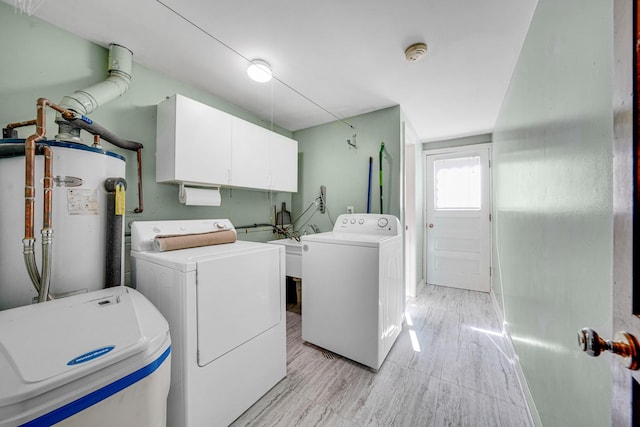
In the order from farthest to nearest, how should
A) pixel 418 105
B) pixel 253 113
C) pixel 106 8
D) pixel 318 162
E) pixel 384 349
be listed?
1. pixel 318 162
2. pixel 253 113
3. pixel 418 105
4. pixel 384 349
5. pixel 106 8

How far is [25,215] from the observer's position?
1.06 m

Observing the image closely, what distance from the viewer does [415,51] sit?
1.65 metres

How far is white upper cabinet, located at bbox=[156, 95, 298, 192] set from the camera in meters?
1.76

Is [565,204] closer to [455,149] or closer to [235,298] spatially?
[235,298]

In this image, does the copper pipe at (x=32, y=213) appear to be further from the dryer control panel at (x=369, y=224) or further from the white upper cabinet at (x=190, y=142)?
the dryer control panel at (x=369, y=224)

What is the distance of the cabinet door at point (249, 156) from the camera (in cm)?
216

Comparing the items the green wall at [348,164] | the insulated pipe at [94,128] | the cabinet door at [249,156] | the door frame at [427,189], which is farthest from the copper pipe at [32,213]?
the door frame at [427,189]

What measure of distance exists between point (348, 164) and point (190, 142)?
1719mm

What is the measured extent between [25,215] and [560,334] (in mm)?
2428

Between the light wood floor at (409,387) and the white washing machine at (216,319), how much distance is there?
0.73 feet

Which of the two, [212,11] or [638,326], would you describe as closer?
[638,326]

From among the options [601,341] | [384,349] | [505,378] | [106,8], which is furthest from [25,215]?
[505,378]

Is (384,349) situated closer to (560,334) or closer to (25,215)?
(560,334)

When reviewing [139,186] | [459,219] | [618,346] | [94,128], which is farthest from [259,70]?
[459,219]
